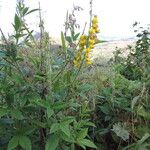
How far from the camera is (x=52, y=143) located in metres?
2.54

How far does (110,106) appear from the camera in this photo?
3.40 metres

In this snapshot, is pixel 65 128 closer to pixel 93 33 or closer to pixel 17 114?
pixel 17 114

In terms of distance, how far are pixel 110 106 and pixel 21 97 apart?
1.00m

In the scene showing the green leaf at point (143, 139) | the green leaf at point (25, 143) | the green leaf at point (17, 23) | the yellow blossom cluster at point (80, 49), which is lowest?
the green leaf at point (143, 139)

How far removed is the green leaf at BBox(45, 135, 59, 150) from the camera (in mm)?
2516

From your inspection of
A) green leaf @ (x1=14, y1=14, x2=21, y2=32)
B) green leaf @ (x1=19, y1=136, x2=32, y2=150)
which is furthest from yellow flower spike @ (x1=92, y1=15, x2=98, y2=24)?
green leaf @ (x1=19, y1=136, x2=32, y2=150)

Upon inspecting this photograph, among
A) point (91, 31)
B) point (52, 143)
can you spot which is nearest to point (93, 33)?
point (91, 31)

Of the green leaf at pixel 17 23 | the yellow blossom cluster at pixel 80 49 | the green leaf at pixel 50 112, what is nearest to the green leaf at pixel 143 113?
the yellow blossom cluster at pixel 80 49

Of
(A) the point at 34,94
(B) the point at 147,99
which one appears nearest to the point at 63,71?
(A) the point at 34,94

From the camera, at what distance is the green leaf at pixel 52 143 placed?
2.52 meters

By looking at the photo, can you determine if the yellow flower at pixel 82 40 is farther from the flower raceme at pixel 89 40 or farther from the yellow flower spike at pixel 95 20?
the yellow flower spike at pixel 95 20

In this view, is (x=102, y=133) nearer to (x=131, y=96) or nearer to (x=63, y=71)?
(x=131, y=96)

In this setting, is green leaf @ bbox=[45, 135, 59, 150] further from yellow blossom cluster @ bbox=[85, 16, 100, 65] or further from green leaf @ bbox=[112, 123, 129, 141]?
green leaf @ bbox=[112, 123, 129, 141]

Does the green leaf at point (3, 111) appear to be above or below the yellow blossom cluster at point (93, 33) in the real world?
below
